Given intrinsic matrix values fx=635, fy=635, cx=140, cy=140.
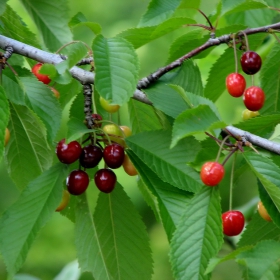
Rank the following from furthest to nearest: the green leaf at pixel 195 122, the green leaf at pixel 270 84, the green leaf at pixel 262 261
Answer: the green leaf at pixel 270 84
the green leaf at pixel 195 122
the green leaf at pixel 262 261

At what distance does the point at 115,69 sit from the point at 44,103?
215 millimetres

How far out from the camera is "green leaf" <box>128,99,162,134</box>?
64.1 inches

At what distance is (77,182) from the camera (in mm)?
1418

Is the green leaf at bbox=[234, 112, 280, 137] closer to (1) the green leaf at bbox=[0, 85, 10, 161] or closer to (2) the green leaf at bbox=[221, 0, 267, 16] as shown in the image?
(2) the green leaf at bbox=[221, 0, 267, 16]

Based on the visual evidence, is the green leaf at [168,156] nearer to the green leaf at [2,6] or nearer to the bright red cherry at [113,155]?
the bright red cherry at [113,155]

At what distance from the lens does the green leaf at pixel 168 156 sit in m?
1.30

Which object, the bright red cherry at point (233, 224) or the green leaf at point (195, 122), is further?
the bright red cherry at point (233, 224)

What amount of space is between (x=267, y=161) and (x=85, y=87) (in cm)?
53

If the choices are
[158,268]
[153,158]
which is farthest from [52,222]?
[153,158]

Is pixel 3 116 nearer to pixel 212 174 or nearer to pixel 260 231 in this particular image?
pixel 212 174

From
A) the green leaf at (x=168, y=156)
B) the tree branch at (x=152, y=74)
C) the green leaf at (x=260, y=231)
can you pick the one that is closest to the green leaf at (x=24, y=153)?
the tree branch at (x=152, y=74)

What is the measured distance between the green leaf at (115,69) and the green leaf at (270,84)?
536mm

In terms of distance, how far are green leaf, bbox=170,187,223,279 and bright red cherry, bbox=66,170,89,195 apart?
0.29m

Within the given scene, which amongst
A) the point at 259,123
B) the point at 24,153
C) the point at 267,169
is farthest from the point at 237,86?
the point at 24,153
